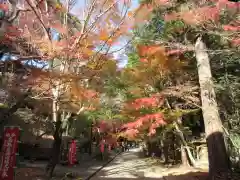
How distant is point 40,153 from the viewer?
19203 millimetres

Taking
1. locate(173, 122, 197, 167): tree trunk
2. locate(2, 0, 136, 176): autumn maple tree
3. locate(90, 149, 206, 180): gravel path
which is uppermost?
locate(2, 0, 136, 176): autumn maple tree

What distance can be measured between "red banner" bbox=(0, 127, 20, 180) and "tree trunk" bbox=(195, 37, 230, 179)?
22.1ft

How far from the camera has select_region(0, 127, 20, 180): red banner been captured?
7.21 m

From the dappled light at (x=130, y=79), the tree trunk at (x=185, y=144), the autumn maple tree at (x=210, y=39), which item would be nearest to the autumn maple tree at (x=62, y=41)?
the dappled light at (x=130, y=79)

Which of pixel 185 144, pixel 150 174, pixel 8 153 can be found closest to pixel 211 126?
pixel 150 174

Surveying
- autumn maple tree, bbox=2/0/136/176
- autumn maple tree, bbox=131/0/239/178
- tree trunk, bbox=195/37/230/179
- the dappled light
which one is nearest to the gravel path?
the dappled light

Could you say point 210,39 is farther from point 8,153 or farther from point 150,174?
point 8,153

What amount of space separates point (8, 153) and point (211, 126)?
23.7 ft

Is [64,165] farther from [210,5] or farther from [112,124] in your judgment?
[210,5]

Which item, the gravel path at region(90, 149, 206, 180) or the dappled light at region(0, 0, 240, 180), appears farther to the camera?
the gravel path at region(90, 149, 206, 180)

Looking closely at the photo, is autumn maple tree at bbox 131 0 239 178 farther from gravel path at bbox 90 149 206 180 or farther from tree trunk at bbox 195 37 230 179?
gravel path at bbox 90 149 206 180

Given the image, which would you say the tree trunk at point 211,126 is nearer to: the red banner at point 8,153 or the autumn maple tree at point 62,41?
the autumn maple tree at point 62,41

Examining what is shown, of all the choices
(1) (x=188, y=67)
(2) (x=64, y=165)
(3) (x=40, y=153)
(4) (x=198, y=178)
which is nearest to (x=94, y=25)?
(4) (x=198, y=178)

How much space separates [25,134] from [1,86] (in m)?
7.32
